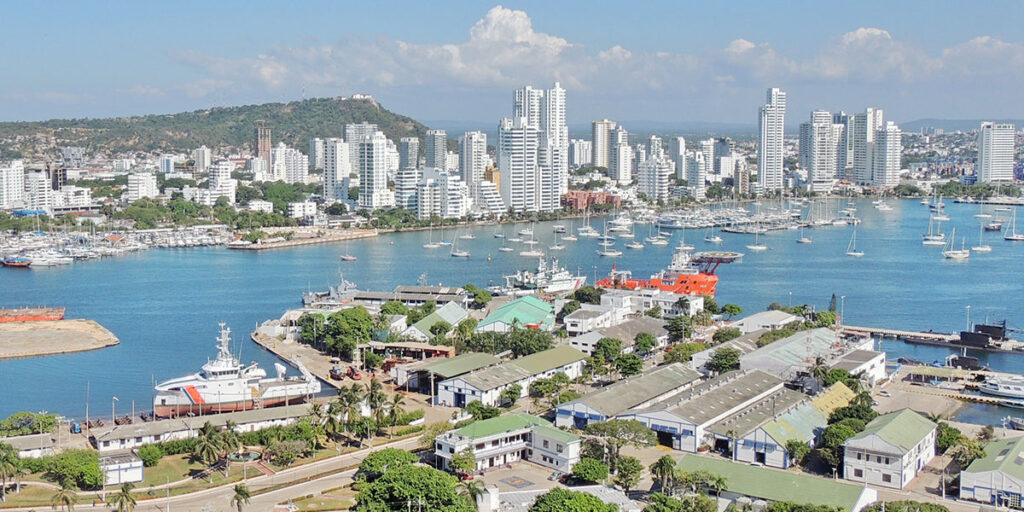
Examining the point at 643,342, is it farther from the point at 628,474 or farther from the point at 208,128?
the point at 208,128

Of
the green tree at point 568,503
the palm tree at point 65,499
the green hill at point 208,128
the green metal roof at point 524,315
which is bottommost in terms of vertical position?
the palm tree at point 65,499

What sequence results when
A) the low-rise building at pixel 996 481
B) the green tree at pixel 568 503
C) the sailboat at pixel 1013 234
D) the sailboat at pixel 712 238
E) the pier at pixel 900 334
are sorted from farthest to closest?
the sailboat at pixel 1013 234 → the sailboat at pixel 712 238 → the pier at pixel 900 334 → the low-rise building at pixel 996 481 → the green tree at pixel 568 503

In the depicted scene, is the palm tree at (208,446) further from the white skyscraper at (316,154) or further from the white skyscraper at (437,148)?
the white skyscraper at (316,154)

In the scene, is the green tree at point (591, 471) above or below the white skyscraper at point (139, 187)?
below

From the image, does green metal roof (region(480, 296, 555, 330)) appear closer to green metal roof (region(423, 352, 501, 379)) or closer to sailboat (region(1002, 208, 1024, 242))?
green metal roof (region(423, 352, 501, 379))

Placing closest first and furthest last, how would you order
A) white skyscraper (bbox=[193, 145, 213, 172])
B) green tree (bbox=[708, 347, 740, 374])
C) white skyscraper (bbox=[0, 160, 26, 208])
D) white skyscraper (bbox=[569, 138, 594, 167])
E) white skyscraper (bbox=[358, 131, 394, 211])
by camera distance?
1. green tree (bbox=[708, 347, 740, 374])
2. white skyscraper (bbox=[0, 160, 26, 208])
3. white skyscraper (bbox=[358, 131, 394, 211])
4. white skyscraper (bbox=[193, 145, 213, 172])
5. white skyscraper (bbox=[569, 138, 594, 167])

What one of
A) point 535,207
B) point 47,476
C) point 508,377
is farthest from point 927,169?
point 47,476

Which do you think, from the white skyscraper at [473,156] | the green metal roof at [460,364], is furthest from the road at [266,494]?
the white skyscraper at [473,156]

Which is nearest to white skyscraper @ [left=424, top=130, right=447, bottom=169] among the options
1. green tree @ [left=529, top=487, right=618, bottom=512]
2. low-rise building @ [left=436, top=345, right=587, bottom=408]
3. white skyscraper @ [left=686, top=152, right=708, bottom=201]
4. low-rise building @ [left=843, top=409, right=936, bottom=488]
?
white skyscraper @ [left=686, top=152, right=708, bottom=201]
